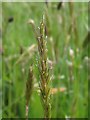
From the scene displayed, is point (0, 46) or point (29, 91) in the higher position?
point (0, 46)

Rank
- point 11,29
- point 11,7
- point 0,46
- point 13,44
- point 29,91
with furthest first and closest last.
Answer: point 11,7 < point 11,29 < point 13,44 < point 0,46 < point 29,91

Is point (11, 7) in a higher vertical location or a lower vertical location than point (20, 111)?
higher

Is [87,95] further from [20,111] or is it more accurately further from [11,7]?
[11,7]

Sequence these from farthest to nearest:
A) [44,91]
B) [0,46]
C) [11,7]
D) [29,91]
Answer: [11,7], [0,46], [29,91], [44,91]

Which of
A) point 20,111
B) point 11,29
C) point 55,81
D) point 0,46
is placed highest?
point 11,29

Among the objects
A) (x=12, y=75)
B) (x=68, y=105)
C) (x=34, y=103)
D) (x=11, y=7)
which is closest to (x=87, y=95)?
(x=68, y=105)

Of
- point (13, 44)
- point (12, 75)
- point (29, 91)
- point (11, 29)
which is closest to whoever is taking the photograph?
point (29, 91)

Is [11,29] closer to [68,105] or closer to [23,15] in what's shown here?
[23,15]

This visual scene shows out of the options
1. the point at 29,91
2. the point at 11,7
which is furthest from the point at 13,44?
the point at 29,91

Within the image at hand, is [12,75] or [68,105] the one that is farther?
[12,75]
